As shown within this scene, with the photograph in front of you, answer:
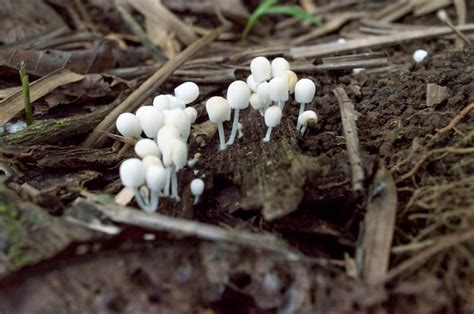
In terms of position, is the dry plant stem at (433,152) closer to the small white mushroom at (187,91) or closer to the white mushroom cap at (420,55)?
the small white mushroom at (187,91)

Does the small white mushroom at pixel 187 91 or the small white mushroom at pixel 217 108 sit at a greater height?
the small white mushroom at pixel 187 91

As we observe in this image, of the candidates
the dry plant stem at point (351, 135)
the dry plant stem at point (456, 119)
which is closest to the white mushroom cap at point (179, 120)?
the dry plant stem at point (351, 135)

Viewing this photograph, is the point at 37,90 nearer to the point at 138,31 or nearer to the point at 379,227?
the point at 138,31

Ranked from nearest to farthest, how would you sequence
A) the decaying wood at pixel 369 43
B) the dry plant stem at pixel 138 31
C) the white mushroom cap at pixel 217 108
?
the white mushroom cap at pixel 217 108 < the decaying wood at pixel 369 43 < the dry plant stem at pixel 138 31

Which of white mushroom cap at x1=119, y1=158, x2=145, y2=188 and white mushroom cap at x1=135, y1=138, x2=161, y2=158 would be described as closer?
white mushroom cap at x1=119, y1=158, x2=145, y2=188

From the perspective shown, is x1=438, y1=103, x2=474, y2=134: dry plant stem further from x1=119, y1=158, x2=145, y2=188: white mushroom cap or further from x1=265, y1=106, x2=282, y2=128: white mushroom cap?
x1=119, y1=158, x2=145, y2=188: white mushroom cap

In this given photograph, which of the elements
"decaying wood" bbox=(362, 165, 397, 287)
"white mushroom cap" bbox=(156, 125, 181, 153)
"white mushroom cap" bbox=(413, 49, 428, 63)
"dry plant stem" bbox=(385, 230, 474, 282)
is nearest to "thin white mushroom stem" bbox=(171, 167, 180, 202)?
"white mushroom cap" bbox=(156, 125, 181, 153)

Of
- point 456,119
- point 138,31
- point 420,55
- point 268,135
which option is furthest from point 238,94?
point 138,31

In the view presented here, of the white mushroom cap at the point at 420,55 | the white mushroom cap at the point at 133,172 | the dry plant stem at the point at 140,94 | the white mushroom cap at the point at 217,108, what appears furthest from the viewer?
the white mushroom cap at the point at 420,55
